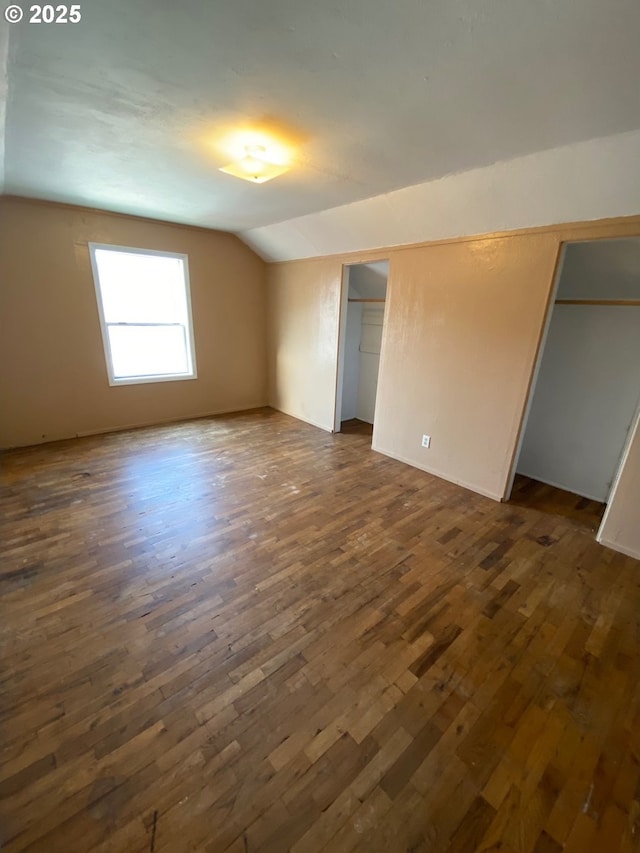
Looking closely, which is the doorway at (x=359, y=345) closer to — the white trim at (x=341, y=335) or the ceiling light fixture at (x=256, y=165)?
the white trim at (x=341, y=335)

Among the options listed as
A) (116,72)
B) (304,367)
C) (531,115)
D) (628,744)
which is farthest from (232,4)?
(304,367)

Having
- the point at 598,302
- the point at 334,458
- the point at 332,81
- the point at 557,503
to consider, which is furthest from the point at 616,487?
the point at 332,81

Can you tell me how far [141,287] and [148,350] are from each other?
763 millimetres

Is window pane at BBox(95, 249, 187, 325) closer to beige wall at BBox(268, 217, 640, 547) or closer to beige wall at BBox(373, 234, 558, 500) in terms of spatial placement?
beige wall at BBox(268, 217, 640, 547)

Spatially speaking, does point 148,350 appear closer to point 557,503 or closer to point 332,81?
point 332,81

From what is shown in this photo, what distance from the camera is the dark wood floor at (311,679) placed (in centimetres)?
110

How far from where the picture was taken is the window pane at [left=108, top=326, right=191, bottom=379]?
4.21 m

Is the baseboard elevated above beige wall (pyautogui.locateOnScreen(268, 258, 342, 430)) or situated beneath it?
situated beneath

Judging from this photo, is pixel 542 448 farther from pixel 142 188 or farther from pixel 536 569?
pixel 142 188

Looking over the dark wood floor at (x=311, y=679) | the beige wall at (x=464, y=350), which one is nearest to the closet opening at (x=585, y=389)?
the beige wall at (x=464, y=350)

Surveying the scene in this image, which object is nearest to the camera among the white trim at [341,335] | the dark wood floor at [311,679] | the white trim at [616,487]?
the dark wood floor at [311,679]

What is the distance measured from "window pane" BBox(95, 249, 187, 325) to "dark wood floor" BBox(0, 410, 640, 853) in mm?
2392

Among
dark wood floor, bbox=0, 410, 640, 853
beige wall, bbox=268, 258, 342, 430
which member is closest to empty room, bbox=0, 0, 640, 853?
dark wood floor, bbox=0, 410, 640, 853

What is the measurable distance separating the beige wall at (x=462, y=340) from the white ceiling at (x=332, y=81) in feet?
2.48
